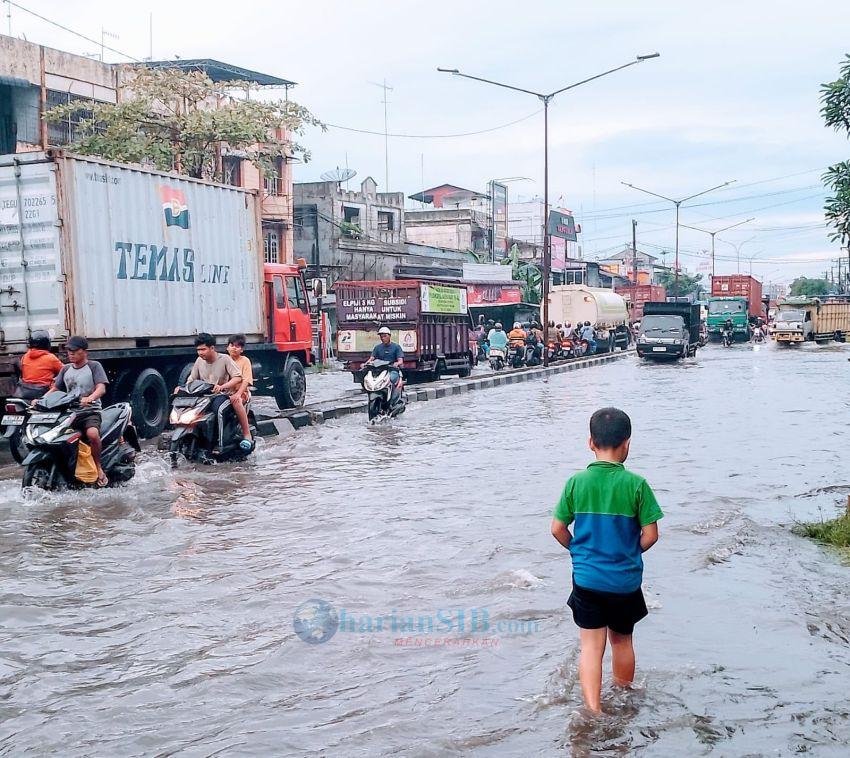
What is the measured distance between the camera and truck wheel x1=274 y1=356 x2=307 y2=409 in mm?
17719

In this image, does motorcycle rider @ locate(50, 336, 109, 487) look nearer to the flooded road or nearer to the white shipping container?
the flooded road

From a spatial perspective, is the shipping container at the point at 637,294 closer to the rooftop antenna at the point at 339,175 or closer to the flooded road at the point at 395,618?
the rooftop antenna at the point at 339,175

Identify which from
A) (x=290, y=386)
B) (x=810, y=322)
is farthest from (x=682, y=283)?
(x=290, y=386)

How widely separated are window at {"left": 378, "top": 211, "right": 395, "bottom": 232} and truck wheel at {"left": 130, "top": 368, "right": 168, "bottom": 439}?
34.0 m

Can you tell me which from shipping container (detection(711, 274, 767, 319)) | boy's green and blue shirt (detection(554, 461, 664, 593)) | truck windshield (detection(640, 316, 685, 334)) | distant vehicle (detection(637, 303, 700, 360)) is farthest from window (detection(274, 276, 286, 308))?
shipping container (detection(711, 274, 767, 319))

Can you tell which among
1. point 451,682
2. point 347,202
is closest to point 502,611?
point 451,682

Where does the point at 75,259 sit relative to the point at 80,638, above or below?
above

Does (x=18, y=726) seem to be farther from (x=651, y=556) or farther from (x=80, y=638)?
(x=651, y=556)

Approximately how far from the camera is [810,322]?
160ft

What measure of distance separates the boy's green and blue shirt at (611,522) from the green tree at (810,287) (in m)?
113

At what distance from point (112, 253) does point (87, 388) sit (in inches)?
179

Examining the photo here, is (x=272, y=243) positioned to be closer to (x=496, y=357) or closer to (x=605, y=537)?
(x=496, y=357)

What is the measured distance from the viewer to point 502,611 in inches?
A: 225

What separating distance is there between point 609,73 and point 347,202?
18.2m
